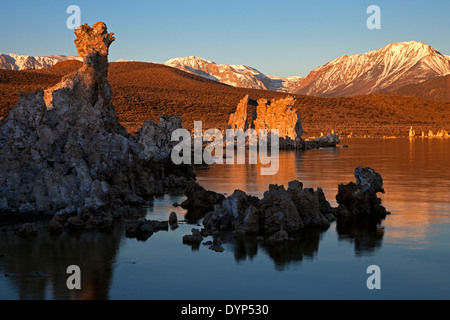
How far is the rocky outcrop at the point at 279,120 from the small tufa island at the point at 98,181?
34.2m

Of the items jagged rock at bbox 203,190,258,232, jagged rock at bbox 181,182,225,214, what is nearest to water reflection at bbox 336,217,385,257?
jagged rock at bbox 203,190,258,232

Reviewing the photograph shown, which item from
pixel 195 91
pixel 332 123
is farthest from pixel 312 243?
pixel 195 91

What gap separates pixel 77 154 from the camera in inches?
945

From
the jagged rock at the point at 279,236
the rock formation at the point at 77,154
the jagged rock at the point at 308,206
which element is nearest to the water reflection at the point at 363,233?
the jagged rock at the point at 308,206

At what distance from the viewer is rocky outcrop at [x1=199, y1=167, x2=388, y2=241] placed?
19938 mm

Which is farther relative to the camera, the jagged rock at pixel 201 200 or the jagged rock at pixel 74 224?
Result: the jagged rock at pixel 201 200

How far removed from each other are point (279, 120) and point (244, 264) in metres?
54.7

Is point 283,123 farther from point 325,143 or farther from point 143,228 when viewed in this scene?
point 143,228

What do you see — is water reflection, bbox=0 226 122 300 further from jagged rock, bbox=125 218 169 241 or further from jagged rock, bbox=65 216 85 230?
jagged rock, bbox=65 216 85 230

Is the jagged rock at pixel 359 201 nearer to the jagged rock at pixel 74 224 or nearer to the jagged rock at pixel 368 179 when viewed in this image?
the jagged rock at pixel 368 179

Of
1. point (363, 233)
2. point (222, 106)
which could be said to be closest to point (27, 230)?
point (363, 233)

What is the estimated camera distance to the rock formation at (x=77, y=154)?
22891mm

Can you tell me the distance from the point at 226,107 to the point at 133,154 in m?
94.7

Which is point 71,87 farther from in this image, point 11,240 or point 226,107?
point 226,107
